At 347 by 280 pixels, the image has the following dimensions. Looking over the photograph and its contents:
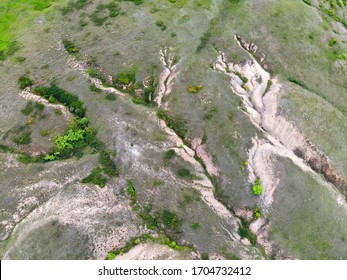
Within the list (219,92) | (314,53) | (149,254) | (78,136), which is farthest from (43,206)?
(314,53)

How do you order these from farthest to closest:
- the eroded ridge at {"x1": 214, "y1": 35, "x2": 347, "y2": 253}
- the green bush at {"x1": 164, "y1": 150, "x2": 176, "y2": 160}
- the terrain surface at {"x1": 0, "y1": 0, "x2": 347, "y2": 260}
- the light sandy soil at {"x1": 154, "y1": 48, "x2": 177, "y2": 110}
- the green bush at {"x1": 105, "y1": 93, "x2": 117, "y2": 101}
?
the light sandy soil at {"x1": 154, "y1": 48, "x2": 177, "y2": 110}
the green bush at {"x1": 105, "y1": 93, "x2": 117, "y2": 101}
the eroded ridge at {"x1": 214, "y1": 35, "x2": 347, "y2": 253}
the green bush at {"x1": 164, "y1": 150, "x2": 176, "y2": 160}
the terrain surface at {"x1": 0, "y1": 0, "x2": 347, "y2": 260}

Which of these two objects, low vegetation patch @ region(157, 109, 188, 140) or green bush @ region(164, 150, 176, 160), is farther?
low vegetation patch @ region(157, 109, 188, 140)

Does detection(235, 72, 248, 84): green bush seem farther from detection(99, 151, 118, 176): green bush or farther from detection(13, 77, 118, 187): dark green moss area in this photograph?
detection(99, 151, 118, 176): green bush

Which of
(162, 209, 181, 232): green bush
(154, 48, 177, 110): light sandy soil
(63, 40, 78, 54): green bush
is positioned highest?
(154, 48, 177, 110): light sandy soil

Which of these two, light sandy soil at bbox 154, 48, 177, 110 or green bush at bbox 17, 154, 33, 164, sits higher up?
light sandy soil at bbox 154, 48, 177, 110

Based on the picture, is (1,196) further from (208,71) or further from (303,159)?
(303,159)

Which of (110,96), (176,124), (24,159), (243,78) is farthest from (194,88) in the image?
(24,159)

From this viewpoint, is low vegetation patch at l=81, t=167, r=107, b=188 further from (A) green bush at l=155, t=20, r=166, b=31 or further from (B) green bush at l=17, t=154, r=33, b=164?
(A) green bush at l=155, t=20, r=166, b=31

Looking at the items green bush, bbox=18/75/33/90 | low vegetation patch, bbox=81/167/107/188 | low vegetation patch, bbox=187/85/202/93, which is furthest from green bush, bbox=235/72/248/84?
green bush, bbox=18/75/33/90

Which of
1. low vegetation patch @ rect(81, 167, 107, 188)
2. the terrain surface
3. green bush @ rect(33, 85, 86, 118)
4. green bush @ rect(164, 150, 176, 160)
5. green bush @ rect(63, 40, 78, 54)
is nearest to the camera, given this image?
the terrain surface

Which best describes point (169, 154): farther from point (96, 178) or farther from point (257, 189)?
point (257, 189)
